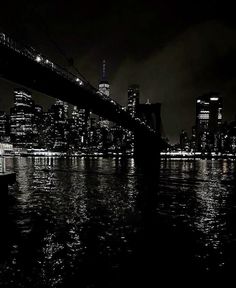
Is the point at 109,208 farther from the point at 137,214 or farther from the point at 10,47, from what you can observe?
the point at 10,47

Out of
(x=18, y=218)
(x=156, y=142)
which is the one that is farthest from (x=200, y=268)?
(x=156, y=142)

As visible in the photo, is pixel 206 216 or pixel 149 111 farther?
pixel 149 111

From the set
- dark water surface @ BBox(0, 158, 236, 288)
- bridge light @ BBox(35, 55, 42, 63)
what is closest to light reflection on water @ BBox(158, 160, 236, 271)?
dark water surface @ BBox(0, 158, 236, 288)

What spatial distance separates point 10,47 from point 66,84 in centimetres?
1408

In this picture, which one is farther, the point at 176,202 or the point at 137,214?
the point at 176,202

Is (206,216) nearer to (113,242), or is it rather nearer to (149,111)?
(113,242)

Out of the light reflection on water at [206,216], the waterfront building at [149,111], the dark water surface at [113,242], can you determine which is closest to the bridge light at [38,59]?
the light reflection on water at [206,216]

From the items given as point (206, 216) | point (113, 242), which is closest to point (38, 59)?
point (206, 216)

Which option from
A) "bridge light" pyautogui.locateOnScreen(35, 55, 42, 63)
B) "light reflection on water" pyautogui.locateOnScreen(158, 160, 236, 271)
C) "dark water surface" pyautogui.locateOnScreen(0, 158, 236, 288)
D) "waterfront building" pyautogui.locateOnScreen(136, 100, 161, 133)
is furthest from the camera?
"waterfront building" pyautogui.locateOnScreen(136, 100, 161, 133)

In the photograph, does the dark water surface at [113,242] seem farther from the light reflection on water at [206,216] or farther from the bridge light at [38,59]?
the bridge light at [38,59]

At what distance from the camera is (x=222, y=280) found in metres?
8.73

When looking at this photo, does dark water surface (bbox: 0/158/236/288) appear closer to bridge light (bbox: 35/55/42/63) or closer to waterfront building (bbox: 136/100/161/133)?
bridge light (bbox: 35/55/42/63)

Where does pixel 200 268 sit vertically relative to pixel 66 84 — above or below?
below

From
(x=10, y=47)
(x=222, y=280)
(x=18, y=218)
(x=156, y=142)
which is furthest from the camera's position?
(x=156, y=142)
